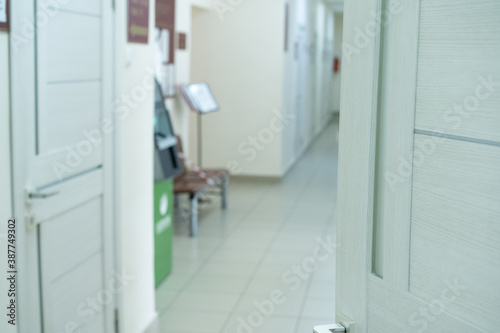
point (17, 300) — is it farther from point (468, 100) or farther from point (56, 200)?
point (468, 100)

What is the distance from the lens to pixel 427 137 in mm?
1274

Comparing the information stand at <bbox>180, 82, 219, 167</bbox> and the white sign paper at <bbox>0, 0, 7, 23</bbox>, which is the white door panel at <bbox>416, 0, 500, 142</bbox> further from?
the information stand at <bbox>180, 82, 219, 167</bbox>

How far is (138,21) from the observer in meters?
3.79

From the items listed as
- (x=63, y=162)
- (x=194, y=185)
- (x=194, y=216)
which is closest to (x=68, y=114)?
(x=63, y=162)

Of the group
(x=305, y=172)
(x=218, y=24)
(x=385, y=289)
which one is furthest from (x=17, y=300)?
(x=305, y=172)

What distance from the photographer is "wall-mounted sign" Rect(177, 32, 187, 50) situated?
310 inches

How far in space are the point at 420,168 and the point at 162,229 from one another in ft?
13.8

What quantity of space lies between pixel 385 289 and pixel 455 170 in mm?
343

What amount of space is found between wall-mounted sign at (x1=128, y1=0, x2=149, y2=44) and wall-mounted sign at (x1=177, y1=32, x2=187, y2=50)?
3957 mm

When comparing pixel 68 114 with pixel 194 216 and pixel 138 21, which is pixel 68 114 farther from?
pixel 194 216

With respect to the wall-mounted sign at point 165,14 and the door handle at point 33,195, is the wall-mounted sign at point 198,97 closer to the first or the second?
the wall-mounted sign at point 165,14

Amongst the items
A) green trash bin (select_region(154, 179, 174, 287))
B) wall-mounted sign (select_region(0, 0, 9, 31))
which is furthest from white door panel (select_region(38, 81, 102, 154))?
green trash bin (select_region(154, 179, 174, 287))

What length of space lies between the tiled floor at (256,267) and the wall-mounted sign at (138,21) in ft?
6.09

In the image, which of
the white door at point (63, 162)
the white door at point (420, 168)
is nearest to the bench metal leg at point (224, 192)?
the white door at point (63, 162)
